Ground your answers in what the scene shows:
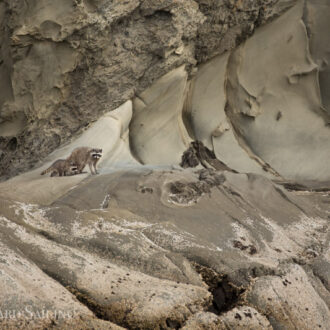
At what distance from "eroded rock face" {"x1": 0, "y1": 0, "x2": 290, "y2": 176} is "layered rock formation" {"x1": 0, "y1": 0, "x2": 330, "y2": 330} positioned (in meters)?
0.02

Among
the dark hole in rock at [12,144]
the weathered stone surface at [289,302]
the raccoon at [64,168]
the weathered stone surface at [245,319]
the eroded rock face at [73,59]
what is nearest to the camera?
the weathered stone surface at [245,319]

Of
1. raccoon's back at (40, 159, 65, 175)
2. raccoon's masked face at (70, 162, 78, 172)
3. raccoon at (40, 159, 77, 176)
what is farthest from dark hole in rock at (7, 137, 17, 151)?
raccoon's masked face at (70, 162, 78, 172)

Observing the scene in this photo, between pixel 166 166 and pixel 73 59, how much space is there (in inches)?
70.7

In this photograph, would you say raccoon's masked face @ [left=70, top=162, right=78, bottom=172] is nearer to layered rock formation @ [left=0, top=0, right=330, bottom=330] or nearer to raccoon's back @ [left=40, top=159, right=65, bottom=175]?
raccoon's back @ [left=40, top=159, right=65, bottom=175]

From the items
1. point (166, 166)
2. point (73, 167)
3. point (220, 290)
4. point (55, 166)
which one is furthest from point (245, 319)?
point (166, 166)

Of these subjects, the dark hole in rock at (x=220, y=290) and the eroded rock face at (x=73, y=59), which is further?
the eroded rock face at (x=73, y=59)

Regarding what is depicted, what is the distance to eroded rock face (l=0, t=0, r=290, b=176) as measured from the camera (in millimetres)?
5848

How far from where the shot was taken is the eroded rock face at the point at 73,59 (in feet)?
19.2

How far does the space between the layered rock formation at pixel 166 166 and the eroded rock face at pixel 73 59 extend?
0.06ft

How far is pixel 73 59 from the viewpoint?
5992 millimetres

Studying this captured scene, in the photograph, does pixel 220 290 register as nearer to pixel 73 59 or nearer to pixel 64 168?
pixel 64 168

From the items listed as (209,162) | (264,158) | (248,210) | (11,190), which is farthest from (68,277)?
(264,158)

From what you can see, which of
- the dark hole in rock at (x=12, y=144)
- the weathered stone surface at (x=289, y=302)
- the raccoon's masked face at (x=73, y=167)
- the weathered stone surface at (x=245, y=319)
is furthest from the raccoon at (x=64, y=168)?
the weathered stone surface at (x=245, y=319)

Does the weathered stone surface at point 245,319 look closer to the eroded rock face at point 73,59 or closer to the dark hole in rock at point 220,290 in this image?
the dark hole in rock at point 220,290
